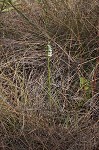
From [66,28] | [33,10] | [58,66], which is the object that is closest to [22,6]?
[33,10]

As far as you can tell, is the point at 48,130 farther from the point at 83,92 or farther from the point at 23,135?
the point at 83,92

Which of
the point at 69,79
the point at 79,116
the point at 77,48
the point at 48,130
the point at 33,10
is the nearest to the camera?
the point at 48,130

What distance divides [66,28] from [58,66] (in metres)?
0.24

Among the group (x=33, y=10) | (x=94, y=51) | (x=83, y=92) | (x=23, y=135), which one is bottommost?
(x=23, y=135)

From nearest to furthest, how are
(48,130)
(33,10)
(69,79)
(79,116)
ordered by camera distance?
(48,130) < (79,116) < (69,79) < (33,10)

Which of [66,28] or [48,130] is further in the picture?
[66,28]

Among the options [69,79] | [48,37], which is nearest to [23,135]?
[69,79]

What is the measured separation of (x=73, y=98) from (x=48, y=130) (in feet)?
0.81

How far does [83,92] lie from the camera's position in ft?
5.63

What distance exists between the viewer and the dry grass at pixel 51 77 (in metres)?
1.54

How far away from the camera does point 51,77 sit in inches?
72.2

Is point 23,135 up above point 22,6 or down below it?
below

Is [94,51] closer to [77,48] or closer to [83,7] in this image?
[77,48]

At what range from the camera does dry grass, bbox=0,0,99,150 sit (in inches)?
60.4
